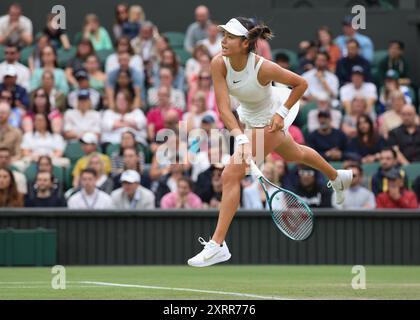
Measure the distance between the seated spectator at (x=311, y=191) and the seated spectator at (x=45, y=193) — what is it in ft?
9.91

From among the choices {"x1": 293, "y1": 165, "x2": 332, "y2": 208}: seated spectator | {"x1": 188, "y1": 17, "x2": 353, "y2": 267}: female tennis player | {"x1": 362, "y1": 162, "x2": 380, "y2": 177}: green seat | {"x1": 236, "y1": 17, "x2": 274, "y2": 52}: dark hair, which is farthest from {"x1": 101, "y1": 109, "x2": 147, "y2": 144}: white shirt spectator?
{"x1": 236, "y1": 17, "x2": 274, "y2": 52}: dark hair

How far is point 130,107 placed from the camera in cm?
1703

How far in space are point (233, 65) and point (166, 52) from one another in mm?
7647

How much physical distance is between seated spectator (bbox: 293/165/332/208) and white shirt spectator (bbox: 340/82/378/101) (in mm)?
2426

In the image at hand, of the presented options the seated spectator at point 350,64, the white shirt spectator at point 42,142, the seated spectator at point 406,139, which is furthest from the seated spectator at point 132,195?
the seated spectator at point 350,64

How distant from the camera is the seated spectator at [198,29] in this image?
730 inches

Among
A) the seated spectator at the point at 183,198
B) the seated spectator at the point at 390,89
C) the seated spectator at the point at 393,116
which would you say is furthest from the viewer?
the seated spectator at the point at 390,89

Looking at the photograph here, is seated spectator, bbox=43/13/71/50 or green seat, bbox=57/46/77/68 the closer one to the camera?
green seat, bbox=57/46/77/68

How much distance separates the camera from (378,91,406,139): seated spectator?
664 inches

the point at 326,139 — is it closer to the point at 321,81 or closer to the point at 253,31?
the point at 321,81

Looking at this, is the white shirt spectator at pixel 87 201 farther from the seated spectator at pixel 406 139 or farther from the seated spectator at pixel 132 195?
the seated spectator at pixel 406 139

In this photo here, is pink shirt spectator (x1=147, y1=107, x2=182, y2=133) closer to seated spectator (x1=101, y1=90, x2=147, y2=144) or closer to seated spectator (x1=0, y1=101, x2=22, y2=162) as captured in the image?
seated spectator (x1=101, y1=90, x2=147, y2=144)

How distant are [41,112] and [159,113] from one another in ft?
5.31
